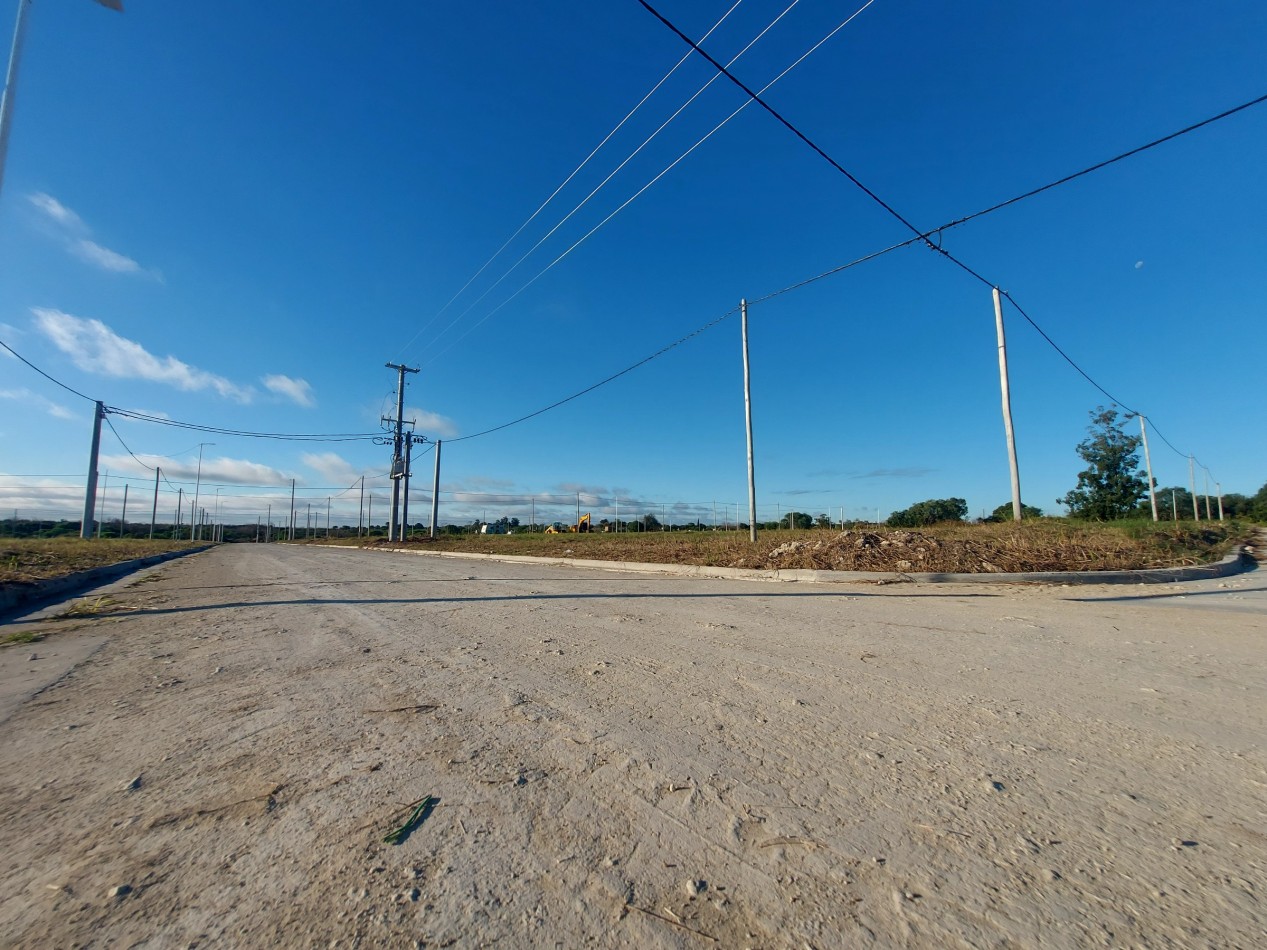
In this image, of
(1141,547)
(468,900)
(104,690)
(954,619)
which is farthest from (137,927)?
(1141,547)

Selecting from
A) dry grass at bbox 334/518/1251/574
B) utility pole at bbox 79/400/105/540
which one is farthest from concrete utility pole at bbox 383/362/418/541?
dry grass at bbox 334/518/1251/574

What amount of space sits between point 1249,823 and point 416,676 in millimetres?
4059

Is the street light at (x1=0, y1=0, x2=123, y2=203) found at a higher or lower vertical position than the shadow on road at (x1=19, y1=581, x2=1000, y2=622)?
higher

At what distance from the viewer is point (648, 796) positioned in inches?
84.9

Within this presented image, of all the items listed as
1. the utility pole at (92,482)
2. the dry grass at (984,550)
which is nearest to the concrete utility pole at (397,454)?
the utility pole at (92,482)

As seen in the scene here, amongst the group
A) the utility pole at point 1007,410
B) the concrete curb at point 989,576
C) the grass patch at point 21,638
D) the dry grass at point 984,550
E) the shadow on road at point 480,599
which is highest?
the utility pole at point 1007,410

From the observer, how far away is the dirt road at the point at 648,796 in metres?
1.52

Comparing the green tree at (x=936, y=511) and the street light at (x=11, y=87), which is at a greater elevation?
the street light at (x=11, y=87)

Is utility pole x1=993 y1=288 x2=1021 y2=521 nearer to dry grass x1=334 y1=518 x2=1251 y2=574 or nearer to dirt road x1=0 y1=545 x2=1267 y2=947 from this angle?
dry grass x1=334 y1=518 x2=1251 y2=574

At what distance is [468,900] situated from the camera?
158cm

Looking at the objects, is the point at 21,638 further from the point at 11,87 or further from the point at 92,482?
the point at 92,482

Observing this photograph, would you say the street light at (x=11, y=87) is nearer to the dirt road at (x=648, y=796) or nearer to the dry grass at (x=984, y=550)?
the dirt road at (x=648, y=796)

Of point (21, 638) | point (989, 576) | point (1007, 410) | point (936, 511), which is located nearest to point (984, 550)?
point (989, 576)

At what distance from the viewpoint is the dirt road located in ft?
4.97
